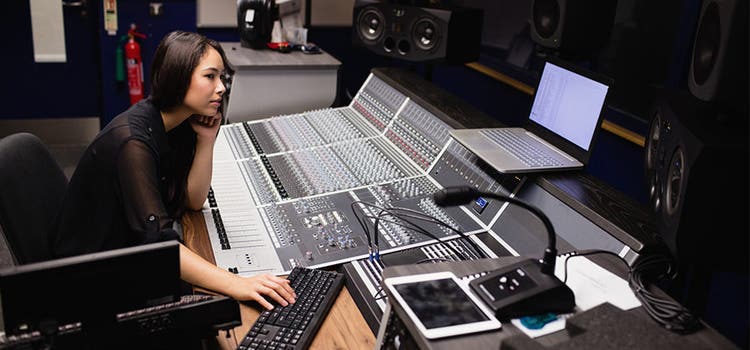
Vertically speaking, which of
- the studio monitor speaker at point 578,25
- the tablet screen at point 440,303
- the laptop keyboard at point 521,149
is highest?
the studio monitor speaker at point 578,25

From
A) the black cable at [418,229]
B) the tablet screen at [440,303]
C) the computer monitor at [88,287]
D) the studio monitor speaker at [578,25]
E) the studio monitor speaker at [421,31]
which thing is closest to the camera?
the computer monitor at [88,287]

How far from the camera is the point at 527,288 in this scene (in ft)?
3.94

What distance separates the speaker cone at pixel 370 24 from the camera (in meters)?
3.03

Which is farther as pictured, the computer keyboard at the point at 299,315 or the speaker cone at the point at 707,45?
the computer keyboard at the point at 299,315

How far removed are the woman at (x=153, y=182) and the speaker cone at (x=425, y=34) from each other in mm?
1175

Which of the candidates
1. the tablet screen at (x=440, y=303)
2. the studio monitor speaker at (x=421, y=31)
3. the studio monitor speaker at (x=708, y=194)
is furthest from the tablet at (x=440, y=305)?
the studio monitor speaker at (x=421, y=31)

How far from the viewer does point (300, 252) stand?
5.74ft

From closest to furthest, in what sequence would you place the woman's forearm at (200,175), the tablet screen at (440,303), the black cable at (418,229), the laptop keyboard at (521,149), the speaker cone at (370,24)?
1. the tablet screen at (440,303)
2. the black cable at (418,229)
3. the laptop keyboard at (521,149)
4. the woman's forearm at (200,175)
5. the speaker cone at (370,24)

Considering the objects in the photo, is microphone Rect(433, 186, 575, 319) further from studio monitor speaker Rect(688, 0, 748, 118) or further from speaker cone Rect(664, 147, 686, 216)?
studio monitor speaker Rect(688, 0, 748, 118)

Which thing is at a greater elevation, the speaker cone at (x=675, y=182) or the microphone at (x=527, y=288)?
the speaker cone at (x=675, y=182)

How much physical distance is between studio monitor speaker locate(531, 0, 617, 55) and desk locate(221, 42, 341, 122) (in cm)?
152

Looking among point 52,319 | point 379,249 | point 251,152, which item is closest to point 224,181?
point 251,152

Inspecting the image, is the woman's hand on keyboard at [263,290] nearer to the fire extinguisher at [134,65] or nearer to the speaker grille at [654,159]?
the speaker grille at [654,159]

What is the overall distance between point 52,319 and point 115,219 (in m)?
0.70
